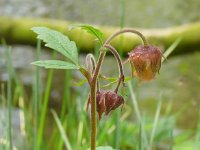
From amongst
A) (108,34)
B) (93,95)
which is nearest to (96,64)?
(93,95)

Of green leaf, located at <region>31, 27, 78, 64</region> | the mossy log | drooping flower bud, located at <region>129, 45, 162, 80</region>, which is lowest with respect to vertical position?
the mossy log

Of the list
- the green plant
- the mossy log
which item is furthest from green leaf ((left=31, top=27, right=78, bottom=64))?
the mossy log

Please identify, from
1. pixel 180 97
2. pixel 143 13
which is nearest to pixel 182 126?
pixel 180 97

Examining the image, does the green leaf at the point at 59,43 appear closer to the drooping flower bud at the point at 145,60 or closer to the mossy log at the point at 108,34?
the drooping flower bud at the point at 145,60

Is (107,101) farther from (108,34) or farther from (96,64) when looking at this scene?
(108,34)

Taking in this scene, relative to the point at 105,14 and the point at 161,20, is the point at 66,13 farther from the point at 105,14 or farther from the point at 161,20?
the point at 161,20

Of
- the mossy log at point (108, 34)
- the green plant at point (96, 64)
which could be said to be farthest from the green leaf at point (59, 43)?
the mossy log at point (108, 34)

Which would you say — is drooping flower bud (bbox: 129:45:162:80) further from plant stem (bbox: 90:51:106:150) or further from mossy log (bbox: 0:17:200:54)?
mossy log (bbox: 0:17:200:54)
